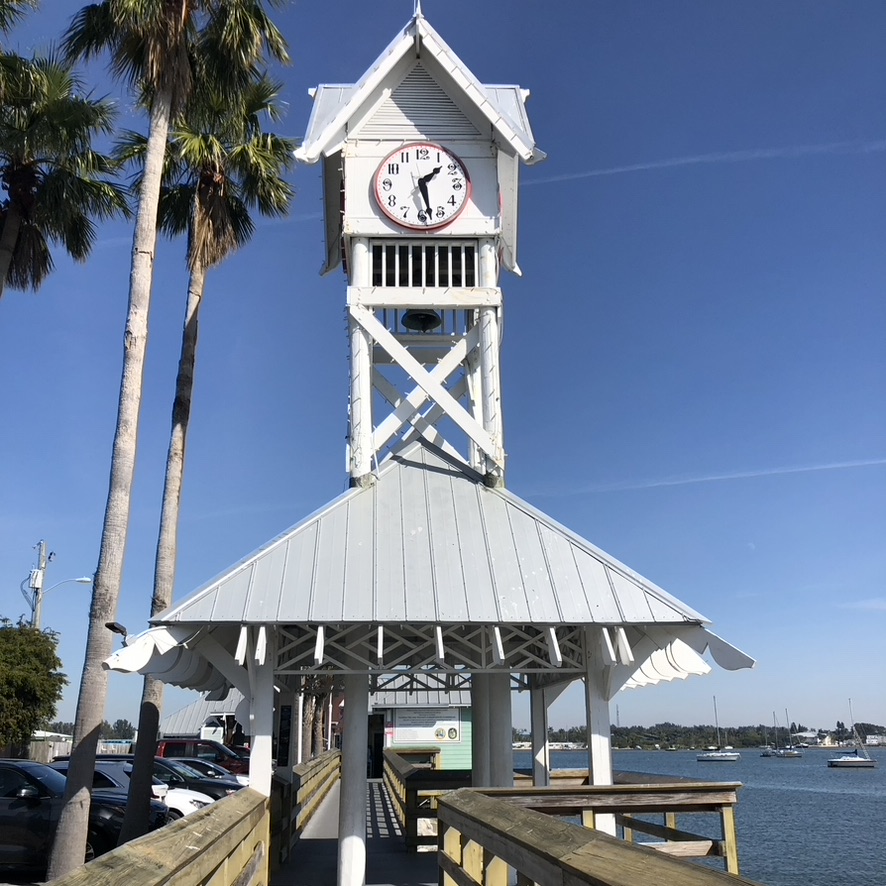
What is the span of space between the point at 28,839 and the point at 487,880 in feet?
26.9

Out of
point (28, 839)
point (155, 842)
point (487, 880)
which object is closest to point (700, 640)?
point (487, 880)

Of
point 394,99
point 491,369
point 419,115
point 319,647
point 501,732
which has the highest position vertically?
point 394,99

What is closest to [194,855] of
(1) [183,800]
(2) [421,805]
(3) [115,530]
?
(3) [115,530]

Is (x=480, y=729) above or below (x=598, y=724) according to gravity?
below

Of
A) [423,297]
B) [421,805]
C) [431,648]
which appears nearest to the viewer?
[431,648]

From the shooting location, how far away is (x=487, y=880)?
600cm

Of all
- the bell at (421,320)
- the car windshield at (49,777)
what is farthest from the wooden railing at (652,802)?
the car windshield at (49,777)

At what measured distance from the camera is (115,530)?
1121 centimetres

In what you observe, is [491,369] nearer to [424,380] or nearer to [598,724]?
[424,380]

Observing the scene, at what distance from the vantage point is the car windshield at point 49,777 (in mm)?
11992

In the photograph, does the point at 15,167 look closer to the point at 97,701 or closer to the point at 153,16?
the point at 153,16

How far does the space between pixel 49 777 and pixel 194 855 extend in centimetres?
1021

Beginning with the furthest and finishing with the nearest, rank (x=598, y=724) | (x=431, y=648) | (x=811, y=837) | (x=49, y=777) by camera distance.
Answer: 1. (x=811, y=837)
2. (x=49, y=777)
3. (x=431, y=648)
4. (x=598, y=724)

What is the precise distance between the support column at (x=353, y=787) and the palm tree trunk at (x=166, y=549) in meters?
2.86
